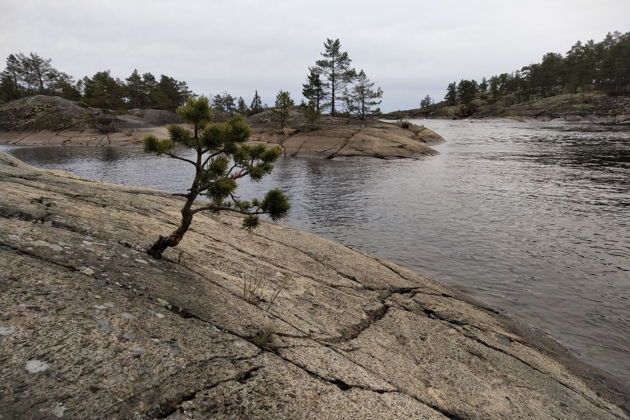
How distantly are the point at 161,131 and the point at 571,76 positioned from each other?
141 metres

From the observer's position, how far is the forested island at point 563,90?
10744 centimetres

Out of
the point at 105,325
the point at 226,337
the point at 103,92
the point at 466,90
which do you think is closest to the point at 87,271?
the point at 105,325

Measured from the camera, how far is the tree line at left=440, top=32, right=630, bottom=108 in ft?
375

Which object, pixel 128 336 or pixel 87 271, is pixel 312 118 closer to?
pixel 87 271

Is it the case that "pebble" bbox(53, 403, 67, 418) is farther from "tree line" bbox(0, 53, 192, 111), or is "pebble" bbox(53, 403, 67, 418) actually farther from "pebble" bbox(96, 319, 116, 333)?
"tree line" bbox(0, 53, 192, 111)

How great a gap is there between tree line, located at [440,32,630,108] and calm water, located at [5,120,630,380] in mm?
103328

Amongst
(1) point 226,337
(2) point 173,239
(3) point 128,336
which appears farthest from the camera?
(2) point 173,239

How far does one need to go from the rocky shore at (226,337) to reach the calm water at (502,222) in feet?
6.27

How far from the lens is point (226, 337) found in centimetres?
518

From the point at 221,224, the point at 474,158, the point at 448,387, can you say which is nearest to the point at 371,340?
the point at 448,387

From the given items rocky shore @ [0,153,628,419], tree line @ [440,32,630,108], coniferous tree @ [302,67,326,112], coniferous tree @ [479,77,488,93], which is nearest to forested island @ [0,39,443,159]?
coniferous tree @ [302,67,326,112]

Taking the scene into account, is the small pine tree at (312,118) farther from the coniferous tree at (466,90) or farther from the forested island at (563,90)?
the coniferous tree at (466,90)

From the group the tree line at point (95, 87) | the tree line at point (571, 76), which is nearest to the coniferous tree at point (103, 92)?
the tree line at point (95, 87)

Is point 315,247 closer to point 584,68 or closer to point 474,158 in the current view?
point 474,158
